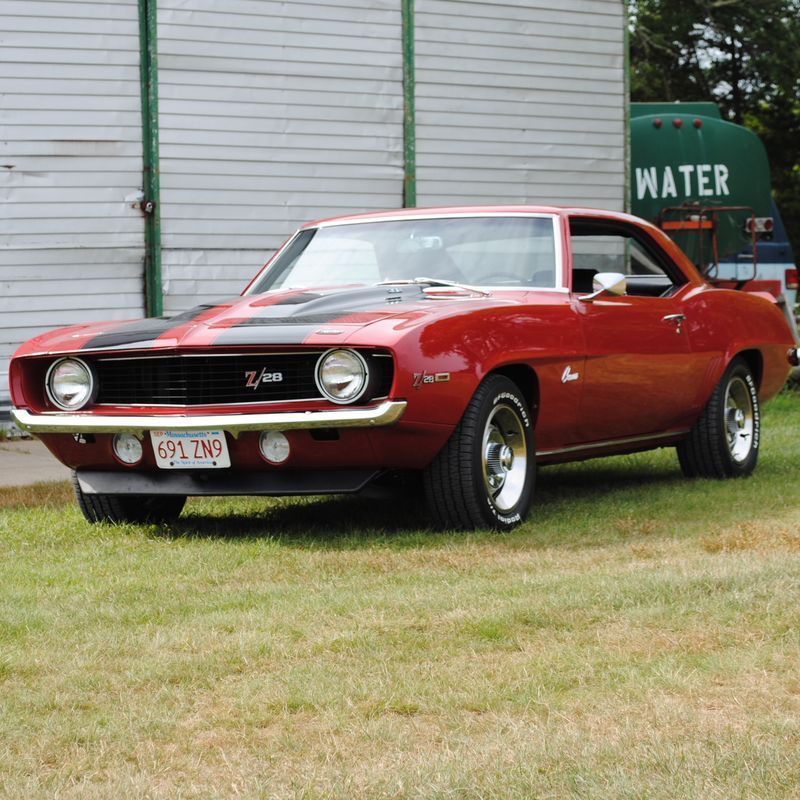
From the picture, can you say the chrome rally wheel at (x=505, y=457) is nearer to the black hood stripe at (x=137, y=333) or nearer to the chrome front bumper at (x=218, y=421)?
the chrome front bumper at (x=218, y=421)

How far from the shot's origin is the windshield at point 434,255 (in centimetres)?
738

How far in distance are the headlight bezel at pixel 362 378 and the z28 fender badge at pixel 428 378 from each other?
0.18m

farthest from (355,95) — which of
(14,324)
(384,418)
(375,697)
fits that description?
(375,697)

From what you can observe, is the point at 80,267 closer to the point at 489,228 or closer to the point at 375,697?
the point at 489,228

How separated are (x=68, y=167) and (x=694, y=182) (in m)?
7.08

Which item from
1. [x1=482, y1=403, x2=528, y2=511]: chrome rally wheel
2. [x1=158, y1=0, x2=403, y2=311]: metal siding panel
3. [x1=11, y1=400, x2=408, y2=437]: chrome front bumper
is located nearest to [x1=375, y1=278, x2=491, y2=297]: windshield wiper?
[x1=482, y1=403, x2=528, y2=511]: chrome rally wheel

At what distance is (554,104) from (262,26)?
3195mm

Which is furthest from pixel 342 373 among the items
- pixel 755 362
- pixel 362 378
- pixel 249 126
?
pixel 249 126

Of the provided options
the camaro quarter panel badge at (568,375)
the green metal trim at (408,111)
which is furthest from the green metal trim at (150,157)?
the camaro quarter panel badge at (568,375)

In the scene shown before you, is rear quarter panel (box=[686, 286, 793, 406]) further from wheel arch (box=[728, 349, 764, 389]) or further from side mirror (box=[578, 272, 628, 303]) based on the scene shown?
side mirror (box=[578, 272, 628, 303])

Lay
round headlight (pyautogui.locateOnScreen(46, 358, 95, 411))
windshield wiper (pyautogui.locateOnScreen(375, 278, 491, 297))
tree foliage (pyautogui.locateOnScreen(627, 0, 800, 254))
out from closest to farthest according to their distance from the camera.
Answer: round headlight (pyautogui.locateOnScreen(46, 358, 95, 411))
windshield wiper (pyautogui.locateOnScreen(375, 278, 491, 297))
tree foliage (pyautogui.locateOnScreen(627, 0, 800, 254))

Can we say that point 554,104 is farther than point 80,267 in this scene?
Yes

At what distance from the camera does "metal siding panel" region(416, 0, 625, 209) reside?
14445 millimetres

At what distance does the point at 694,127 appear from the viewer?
16875 mm
